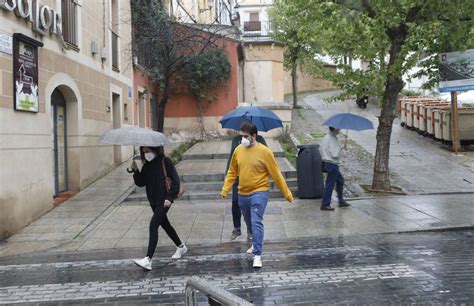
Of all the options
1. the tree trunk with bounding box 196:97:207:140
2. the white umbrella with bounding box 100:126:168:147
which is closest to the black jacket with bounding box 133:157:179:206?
the white umbrella with bounding box 100:126:168:147

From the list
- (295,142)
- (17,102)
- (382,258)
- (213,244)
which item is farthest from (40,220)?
(295,142)

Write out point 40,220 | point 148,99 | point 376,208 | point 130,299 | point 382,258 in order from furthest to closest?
1. point 148,99
2. point 376,208
3. point 40,220
4. point 382,258
5. point 130,299

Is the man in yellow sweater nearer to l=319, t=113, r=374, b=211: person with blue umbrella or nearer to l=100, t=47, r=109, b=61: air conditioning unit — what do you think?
l=319, t=113, r=374, b=211: person with blue umbrella

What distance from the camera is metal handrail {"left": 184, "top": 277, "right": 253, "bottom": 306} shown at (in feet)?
8.13

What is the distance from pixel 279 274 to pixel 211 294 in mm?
3129

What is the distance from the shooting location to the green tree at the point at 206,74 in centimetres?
2059

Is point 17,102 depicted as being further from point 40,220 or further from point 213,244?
point 213,244

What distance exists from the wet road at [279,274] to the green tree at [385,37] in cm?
453

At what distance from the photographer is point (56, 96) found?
1123 cm

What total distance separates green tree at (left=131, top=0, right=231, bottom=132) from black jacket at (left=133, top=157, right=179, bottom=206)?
25.4 ft

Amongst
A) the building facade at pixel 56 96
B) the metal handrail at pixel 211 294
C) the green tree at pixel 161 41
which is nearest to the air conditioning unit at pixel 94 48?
the building facade at pixel 56 96

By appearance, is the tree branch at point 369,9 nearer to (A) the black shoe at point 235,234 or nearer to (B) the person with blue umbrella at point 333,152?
(B) the person with blue umbrella at point 333,152

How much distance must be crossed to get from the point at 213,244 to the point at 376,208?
4034mm

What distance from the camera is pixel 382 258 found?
635cm
